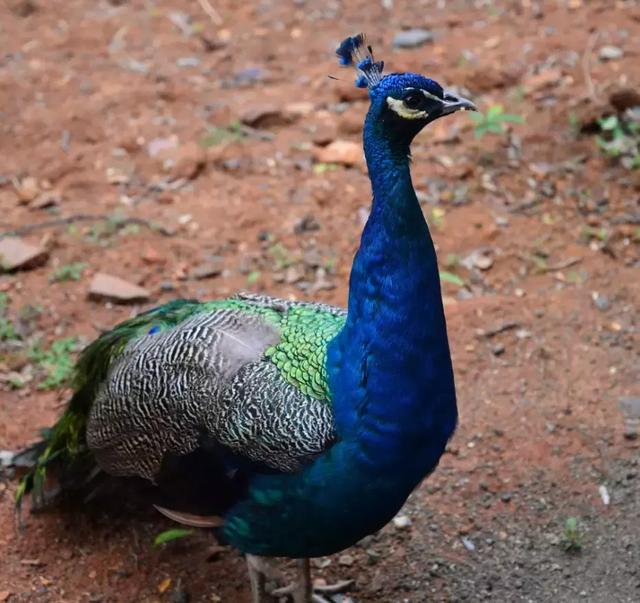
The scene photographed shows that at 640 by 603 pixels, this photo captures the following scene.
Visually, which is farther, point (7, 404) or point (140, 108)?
point (140, 108)

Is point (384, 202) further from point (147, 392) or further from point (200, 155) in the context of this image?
point (200, 155)

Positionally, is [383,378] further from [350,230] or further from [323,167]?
[323,167]

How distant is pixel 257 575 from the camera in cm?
291

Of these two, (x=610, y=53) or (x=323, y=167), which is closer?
(x=323, y=167)

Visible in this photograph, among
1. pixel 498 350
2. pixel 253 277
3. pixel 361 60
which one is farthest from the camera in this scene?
pixel 253 277

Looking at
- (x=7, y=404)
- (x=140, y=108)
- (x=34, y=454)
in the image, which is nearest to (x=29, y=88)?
(x=140, y=108)

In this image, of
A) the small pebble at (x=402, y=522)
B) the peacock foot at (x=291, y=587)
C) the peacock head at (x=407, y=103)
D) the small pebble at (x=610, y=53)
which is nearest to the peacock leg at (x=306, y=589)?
the peacock foot at (x=291, y=587)

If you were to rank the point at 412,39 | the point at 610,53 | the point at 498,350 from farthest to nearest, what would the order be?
the point at 412,39 < the point at 610,53 < the point at 498,350

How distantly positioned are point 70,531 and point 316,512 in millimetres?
1081

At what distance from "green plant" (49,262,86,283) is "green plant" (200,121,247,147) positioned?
3.73 ft

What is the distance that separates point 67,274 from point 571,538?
8.10 ft

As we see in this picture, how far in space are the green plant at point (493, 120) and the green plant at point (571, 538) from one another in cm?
Result: 225

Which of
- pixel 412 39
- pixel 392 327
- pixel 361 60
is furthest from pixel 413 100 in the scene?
pixel 412 39

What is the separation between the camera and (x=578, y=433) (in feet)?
11.6
